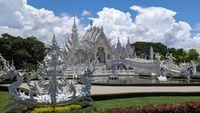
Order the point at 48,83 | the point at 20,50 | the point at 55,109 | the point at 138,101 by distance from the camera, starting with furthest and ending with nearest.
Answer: the point at 20,50
the point at 138,101
the point at 48,83
the point at 55,109

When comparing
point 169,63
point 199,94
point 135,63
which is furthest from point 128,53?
point 199,94

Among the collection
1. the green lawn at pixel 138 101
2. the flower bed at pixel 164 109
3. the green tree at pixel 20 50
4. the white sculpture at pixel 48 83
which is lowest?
the green lawn at pixel 138 101

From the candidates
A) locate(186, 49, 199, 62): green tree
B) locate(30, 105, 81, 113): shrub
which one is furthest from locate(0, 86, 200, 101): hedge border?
locate(186, 49, 199, 62): green tree

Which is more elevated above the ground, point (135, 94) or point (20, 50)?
point (20, 50)

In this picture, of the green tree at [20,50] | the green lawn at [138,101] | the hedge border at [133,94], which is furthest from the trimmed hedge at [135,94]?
the green tree at [20,50]

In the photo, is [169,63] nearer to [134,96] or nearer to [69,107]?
[134,96]

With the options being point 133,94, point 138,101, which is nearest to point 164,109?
point 138,101

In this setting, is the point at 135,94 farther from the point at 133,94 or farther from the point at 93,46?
the point at 93,46

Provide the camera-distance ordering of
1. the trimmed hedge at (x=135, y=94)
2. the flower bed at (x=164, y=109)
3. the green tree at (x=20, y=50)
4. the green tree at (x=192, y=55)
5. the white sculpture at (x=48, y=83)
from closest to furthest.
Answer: the flower bed at (x=164, y=109), the white sculpture at (x=48, y=83), the trimmed hedge at (x=135, y=94), the green tree at (x=20, y=50), the green tree at (x=192, y=55)

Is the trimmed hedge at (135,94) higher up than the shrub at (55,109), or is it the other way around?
the trimmed hedge at (135,94)

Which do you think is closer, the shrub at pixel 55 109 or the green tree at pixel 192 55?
the shrub at pixel 55 109

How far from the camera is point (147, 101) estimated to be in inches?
820

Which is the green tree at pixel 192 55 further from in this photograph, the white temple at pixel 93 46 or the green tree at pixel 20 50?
the green tree at pixel 20 50

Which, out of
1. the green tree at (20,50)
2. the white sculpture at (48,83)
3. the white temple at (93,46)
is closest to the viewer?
the white sculpture at (48,83)
